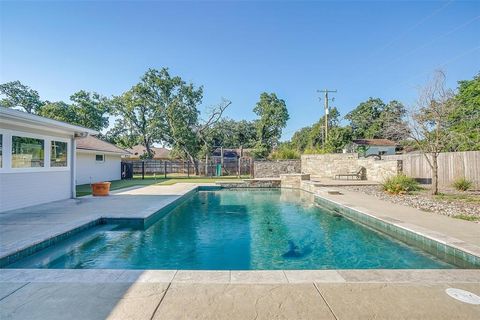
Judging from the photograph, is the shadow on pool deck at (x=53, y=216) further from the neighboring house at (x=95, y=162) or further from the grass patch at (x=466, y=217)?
the grass patch at (x=466, y=217)

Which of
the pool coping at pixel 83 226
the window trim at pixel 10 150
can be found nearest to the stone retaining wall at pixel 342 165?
the pool coping at pixel 83 226

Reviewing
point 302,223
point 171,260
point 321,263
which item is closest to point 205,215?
point 302,223

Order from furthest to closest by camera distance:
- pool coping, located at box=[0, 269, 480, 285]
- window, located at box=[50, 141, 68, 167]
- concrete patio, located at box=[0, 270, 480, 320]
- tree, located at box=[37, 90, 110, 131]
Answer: tree, located at box=[37, 90, 110, 131], window, located at box=[50, 141, 68, 167], pool coping, located at box=[0, 269, 480, 285], concrete patio, located at box=[0, 270, 480, 320]

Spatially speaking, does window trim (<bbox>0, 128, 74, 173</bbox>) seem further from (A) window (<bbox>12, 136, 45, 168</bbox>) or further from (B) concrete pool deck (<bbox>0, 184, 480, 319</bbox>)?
(B) concrete pool deck (<bbox>0, 184, 480, 319</bbox>)

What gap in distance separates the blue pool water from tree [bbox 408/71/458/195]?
4.92 meters

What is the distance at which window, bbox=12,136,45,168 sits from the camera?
7.16m

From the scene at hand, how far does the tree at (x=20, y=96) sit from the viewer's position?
96.0ft

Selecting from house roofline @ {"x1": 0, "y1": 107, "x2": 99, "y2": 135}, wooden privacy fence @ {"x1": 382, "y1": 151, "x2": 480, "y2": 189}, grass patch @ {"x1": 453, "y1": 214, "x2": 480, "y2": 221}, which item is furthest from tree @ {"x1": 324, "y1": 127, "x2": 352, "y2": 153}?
house roofline @ {"x1": 0, "y1": 107, "x2": 99, "y2": 135}

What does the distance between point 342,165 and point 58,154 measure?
16521 millimetres

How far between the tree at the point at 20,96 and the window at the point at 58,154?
2751cm

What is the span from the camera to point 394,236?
17.7 feet

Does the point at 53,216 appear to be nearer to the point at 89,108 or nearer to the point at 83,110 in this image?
the point at 83,110

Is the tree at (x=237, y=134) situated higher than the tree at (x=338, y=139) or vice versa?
the tree at (x=237, y=134)

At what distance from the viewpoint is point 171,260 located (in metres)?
4.75
